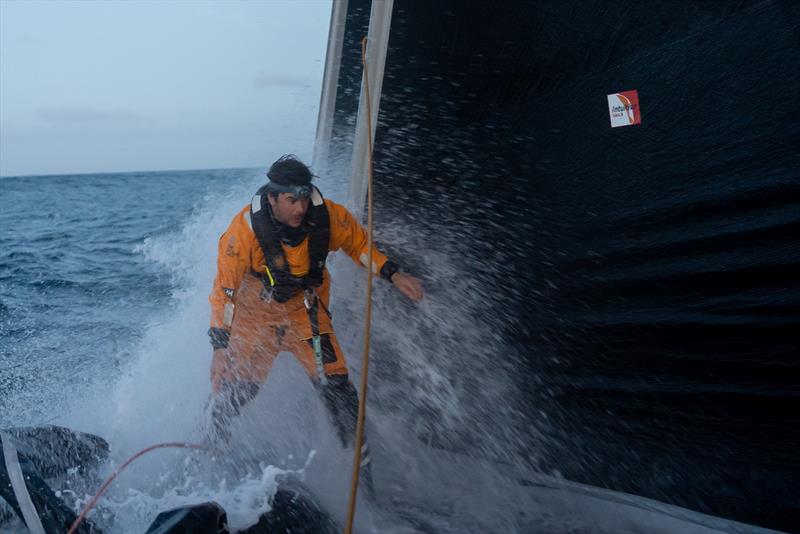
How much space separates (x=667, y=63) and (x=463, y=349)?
1.59 metres

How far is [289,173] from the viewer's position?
8.77 ft

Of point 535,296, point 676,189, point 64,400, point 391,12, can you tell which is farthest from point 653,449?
point 64,400

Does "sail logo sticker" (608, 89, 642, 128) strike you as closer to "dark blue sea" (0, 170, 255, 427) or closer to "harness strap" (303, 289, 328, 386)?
"harness strap" (303, 289, 328, 386)

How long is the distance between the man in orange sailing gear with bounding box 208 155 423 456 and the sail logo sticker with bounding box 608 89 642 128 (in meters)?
1.08

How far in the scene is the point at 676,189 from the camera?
7.23 ft

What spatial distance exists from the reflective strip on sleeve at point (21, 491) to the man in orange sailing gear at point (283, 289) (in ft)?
2.76

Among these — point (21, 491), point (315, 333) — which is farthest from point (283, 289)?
point (21, 491)

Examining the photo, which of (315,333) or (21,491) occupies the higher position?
(315,333)

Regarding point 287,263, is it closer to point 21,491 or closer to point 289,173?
point 289,173

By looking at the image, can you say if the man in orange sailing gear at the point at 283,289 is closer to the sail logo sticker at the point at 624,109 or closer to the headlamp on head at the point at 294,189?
the headlamp on head at the point at 294,189

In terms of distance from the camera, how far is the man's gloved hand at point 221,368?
2.73m

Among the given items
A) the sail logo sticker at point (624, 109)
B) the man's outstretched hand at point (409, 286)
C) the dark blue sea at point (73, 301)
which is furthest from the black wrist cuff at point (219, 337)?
the dark blue sea at point (73, 301)

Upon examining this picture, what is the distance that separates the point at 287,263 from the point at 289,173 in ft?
1.35

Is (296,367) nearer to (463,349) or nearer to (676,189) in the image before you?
(463,349)
